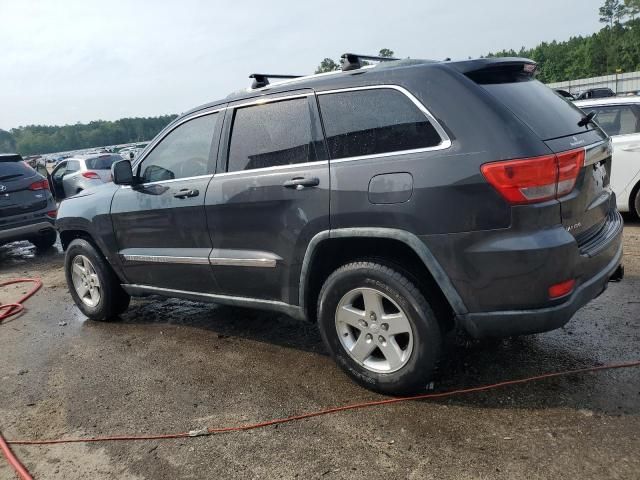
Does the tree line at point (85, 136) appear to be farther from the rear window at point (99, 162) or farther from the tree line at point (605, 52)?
the rear window at point (99, 162)

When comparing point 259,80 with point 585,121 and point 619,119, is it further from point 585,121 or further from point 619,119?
point 619,119

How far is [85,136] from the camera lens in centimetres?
12712

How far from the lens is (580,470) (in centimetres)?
236

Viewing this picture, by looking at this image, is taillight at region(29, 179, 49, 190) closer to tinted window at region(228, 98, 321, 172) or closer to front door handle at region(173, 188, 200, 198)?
front door handle at region(173, 188, 200, 198)

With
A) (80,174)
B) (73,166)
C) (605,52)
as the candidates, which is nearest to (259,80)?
(80,174)

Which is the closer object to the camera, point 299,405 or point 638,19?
point 299,405

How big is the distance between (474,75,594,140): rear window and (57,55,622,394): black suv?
0.04 feet

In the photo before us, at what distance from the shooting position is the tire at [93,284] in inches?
193

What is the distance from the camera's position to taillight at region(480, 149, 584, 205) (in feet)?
8.46

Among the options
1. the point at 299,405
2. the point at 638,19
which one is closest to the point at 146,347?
the point at 299,405

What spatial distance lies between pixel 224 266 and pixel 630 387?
268 cm

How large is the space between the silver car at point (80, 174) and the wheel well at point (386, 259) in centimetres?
1166

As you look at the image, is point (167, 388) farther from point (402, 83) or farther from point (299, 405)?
point (402, 83)

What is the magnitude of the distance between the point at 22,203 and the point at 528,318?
8.15 metres
